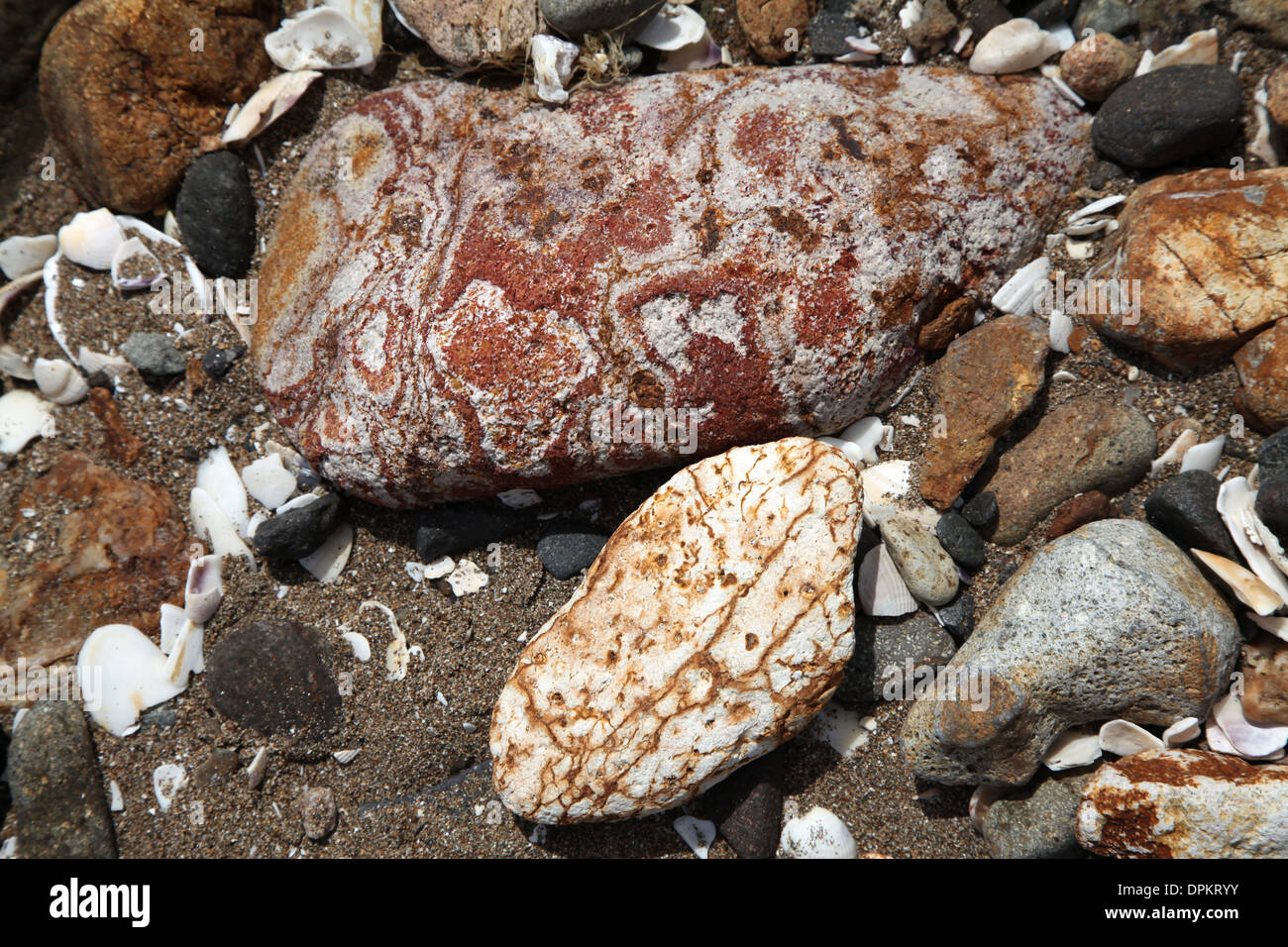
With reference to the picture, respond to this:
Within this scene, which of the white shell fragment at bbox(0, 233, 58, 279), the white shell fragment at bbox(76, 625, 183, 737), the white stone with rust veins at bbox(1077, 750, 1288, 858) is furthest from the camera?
the white shell fragment at bbox(0, 233, 58, 279)

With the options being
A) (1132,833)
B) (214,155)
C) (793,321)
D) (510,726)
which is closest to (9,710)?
(510,726)

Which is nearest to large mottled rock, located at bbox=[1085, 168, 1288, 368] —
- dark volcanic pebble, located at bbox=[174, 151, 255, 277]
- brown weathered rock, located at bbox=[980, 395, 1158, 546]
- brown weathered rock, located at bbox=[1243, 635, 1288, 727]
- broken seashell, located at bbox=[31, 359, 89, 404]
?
brown weathered rock, located at bbox=[980, 395, 1158, 546]

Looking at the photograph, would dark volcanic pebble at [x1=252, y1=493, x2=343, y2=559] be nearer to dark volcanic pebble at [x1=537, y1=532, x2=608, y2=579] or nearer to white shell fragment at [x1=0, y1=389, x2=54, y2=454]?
dark volcanic pebble at [x1=537, y1=532, x2=608, y2=579]

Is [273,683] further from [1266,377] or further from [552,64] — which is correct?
[1266,377]

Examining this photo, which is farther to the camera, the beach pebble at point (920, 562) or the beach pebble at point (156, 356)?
the beach pebble at point (156, 356)

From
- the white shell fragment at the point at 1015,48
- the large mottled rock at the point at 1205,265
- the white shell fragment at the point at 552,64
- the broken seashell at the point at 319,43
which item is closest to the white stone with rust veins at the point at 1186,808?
the large mottled rock at the point at 1205,265

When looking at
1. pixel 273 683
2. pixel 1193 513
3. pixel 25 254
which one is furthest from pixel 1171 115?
pixel 25 254

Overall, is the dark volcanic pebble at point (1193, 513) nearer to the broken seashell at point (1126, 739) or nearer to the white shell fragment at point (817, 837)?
the broken seashell at point (1126, 739)
